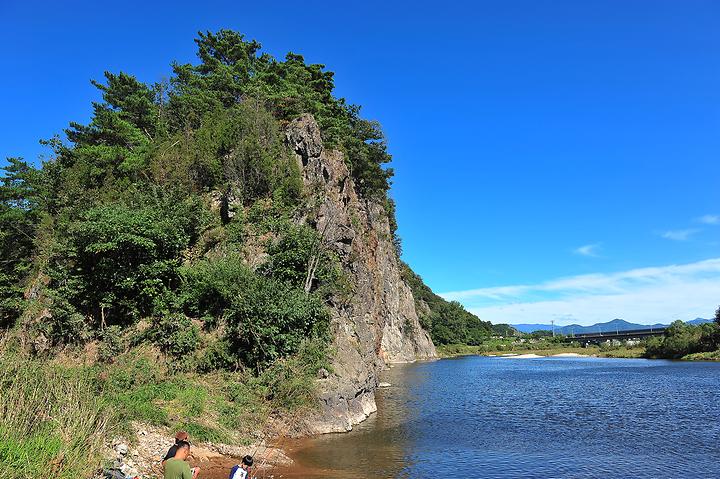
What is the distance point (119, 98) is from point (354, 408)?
38411 mm

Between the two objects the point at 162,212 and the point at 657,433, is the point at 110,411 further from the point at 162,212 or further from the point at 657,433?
the point at 657,433

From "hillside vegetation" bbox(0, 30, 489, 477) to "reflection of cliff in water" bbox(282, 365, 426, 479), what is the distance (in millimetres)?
2336

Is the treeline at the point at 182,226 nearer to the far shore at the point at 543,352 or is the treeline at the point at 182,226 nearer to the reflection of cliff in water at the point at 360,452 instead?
the reflection of cliff in water at the point at 360,452

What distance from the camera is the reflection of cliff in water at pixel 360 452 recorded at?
15750 mm

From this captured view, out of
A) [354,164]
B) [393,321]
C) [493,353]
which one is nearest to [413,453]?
[354,164]

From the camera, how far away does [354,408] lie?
2420cm

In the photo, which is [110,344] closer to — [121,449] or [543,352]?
[121,449]

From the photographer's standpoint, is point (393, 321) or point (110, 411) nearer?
point (110, 411)

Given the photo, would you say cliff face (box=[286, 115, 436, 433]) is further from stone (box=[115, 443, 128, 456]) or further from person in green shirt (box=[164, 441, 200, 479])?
person in green shirt (box=[164, 441, 200, 479])

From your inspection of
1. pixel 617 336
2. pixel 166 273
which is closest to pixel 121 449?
pixel 166 273

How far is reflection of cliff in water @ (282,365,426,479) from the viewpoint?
1575 cm

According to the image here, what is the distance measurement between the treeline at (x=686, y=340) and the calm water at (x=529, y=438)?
6019 centimetres

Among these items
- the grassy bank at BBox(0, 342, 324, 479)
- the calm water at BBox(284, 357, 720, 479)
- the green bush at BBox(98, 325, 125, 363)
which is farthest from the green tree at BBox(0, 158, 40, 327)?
the calm water at BBox(284, 357, 720, 479)

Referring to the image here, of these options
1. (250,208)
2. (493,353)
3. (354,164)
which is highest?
(354,164)
